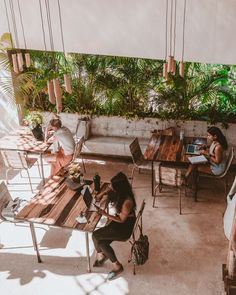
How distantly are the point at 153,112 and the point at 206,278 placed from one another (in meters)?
4.15

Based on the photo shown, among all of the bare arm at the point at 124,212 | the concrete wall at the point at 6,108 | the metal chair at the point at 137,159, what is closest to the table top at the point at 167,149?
the metal chair at the point at 137,159

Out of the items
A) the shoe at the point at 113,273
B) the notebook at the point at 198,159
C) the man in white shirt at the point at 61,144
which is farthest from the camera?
the man in white shirt at the point at 61,144

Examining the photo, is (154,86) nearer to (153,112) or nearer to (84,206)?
(153,112)

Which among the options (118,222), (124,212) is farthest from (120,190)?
(118,222)

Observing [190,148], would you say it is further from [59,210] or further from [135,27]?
[59,210]

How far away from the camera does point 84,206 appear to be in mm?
4762

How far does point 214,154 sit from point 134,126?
2.37 m

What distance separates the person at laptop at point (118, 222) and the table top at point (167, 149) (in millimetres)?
1689

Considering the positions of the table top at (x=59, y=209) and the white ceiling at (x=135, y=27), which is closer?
the table top at (x=59, y=209)

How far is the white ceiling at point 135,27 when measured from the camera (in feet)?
20.2

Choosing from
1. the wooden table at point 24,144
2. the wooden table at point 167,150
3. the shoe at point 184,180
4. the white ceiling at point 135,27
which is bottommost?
the shoe at point 184,180

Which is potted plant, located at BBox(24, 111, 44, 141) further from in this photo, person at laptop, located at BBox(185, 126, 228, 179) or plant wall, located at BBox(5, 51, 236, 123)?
person at laptop, located at BBox(185, 126, 228, 179)

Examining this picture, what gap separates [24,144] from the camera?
6832 mm

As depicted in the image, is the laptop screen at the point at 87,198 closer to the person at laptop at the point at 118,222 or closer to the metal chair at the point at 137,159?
the person at laptop at the point at 118,222
